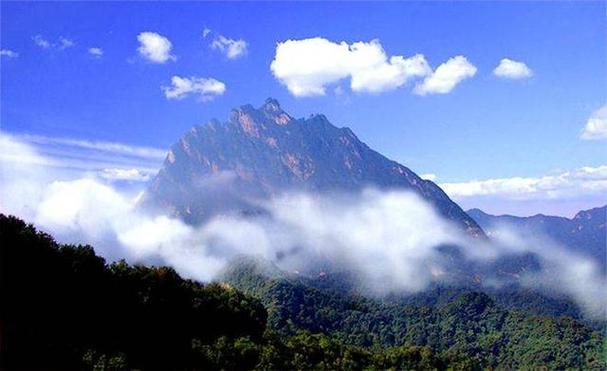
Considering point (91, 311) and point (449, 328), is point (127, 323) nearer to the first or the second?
point (91, 311)

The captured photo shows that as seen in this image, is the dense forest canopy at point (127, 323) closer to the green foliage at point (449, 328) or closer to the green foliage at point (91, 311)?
the green foliage at point (91, 311)

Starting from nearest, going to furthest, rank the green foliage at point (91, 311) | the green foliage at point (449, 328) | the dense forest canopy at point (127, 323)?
1. the green foliage at point (91, 311)
2. the dense forest canopy at point (127, 323)
3. the green foliage at point (449, 328)

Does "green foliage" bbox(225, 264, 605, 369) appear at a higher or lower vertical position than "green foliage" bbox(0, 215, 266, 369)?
lower

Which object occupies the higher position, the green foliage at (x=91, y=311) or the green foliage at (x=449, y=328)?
the green foliage at (x=91, y=311)

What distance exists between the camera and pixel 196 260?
158 meters

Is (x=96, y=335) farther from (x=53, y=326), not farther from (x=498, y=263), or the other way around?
(x=498, y=263)

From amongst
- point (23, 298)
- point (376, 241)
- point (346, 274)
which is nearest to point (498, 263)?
point (376, 241)

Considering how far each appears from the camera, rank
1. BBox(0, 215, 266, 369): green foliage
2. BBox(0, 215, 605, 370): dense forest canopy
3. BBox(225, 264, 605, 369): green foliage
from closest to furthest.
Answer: BBox(0, 215, 266, 369): green foliage, BBox(0, 215, 605, 370): dense forest canopy, BBox(225, 264, 605, 369): green foliage

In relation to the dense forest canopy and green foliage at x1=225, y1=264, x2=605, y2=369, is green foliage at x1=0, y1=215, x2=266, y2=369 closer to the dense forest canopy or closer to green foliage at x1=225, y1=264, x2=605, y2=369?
the dense forest canopy

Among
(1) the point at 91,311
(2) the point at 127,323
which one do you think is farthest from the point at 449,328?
(1) the point at 91,311

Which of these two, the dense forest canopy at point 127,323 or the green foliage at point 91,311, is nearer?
the green foliage at point 91,311

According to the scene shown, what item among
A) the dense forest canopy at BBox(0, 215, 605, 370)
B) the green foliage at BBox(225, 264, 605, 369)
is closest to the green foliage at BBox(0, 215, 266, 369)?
the dense forest canopy at BBox(0, 215, 605, 370)

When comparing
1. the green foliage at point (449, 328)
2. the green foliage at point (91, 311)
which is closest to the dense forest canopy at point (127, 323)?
the green foliage at point (91, 311)

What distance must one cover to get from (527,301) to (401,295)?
31925 mm
